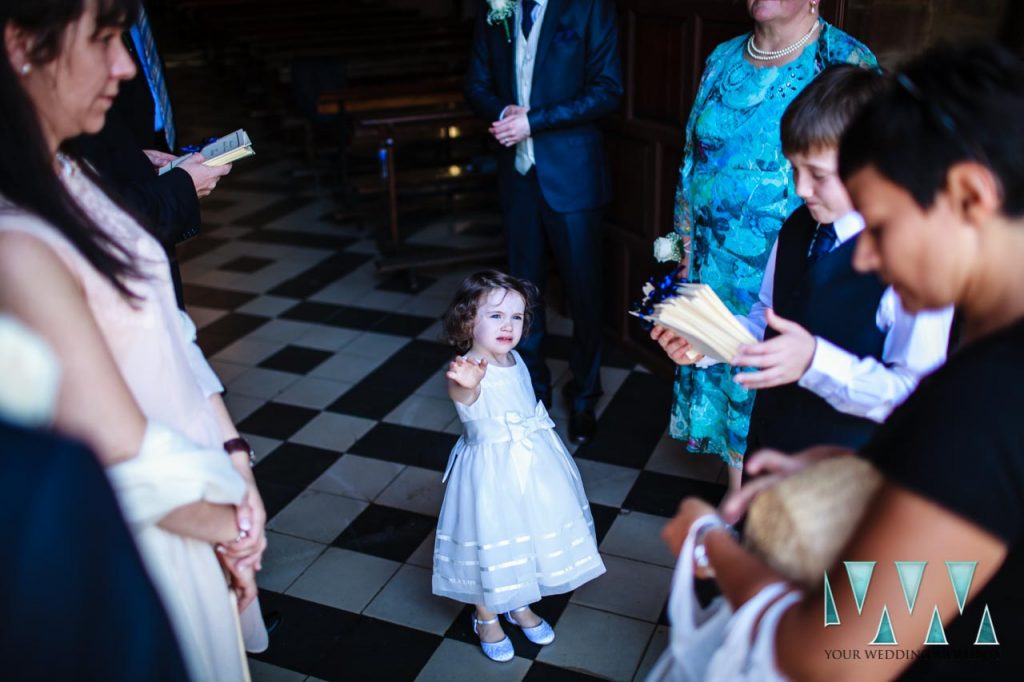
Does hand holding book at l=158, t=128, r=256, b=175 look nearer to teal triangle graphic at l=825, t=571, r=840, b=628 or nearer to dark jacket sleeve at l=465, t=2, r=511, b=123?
dark jacket sleeve at l=465, t=2, r=511, b=123

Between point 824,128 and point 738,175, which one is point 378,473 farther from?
point 824,128

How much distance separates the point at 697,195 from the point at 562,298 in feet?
6.98

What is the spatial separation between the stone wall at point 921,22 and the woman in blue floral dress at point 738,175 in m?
0.59

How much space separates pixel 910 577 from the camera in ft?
3.03

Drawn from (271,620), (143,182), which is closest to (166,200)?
(143,182)

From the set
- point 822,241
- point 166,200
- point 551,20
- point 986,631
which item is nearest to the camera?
point 986,631

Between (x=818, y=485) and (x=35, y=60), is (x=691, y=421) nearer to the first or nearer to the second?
(x=818, y=485)

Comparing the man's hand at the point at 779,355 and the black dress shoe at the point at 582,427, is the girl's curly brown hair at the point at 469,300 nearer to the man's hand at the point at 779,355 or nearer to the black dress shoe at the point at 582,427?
the man's hand at the point at 779,355

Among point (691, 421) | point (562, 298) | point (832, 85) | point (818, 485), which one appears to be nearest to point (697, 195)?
point (691, 421)

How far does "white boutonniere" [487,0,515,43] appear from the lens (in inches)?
129

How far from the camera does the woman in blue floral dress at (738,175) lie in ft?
8.11

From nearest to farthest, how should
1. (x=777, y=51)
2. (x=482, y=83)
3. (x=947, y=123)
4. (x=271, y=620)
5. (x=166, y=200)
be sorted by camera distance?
(x=947, y=123) → (x=166, y=200) → (x=777, y=51) → (x=271, y=620) → (x=482, y=83)

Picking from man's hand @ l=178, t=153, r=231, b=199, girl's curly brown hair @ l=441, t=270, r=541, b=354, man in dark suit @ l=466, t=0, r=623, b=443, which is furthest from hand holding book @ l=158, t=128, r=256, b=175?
man in dark suit @ l=466, t=0, r=623, b=443

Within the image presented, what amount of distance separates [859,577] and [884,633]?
0.30 ft
